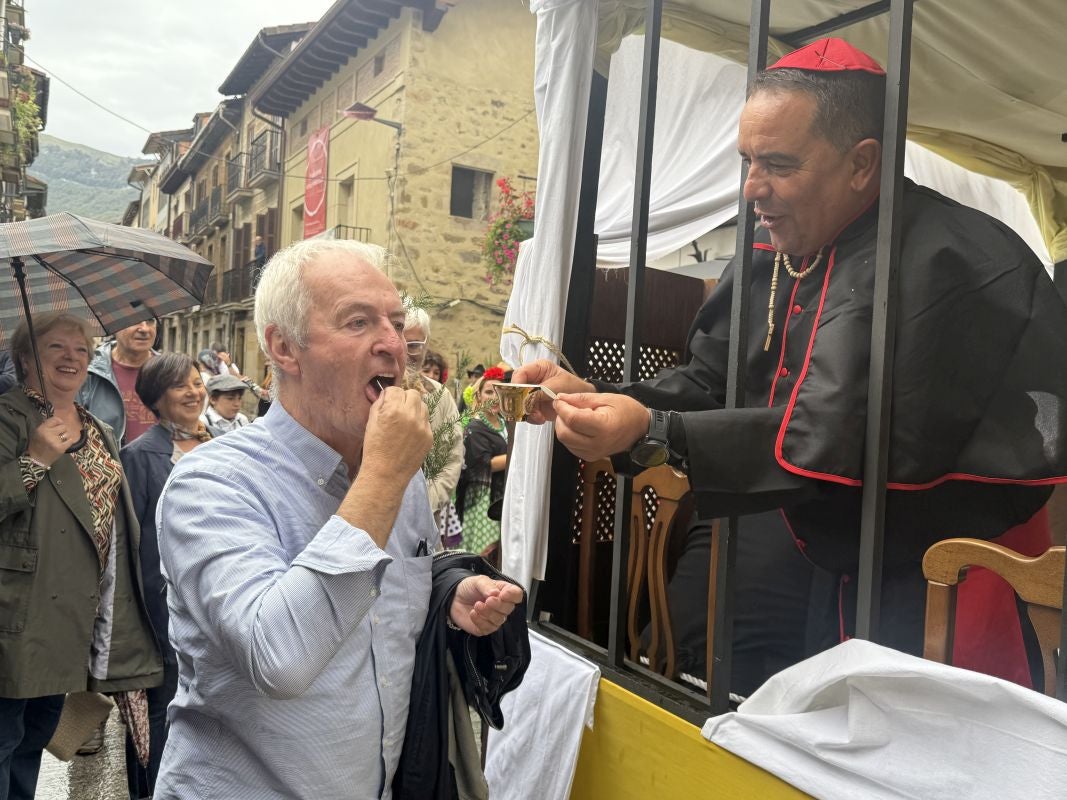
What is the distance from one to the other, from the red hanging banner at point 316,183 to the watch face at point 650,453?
781 inches

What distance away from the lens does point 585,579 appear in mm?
3395

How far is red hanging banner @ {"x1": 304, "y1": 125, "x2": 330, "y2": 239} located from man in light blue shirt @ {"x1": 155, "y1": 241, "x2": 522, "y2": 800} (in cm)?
1970

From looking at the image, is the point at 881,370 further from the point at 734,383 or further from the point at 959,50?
the point at 959,50

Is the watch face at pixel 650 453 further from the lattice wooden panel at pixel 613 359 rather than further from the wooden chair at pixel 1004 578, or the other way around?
the lattice wooden panel at pixel 613 359

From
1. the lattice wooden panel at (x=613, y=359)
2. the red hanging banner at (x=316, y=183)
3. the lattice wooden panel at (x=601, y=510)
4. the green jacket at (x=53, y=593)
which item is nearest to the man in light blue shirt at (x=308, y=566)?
the lattice wooden panel at (x=601, y=510)

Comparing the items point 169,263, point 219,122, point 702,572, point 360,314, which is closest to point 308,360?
point 360,314

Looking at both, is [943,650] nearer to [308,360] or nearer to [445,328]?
[308,360]

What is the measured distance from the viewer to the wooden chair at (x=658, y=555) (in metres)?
2.73

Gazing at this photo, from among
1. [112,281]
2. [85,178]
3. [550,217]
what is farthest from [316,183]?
[85,178]

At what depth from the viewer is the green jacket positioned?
3188 millimetres

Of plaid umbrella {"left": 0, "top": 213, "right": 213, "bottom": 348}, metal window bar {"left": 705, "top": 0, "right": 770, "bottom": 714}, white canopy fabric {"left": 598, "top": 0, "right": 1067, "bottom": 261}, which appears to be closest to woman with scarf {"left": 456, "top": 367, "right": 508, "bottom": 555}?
plaid umbrella {"left": 0, "top": 213, "right": 213, "bottom": 348}

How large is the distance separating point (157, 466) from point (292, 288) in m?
2.60

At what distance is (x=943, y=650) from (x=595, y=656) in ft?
4.09

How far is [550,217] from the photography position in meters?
3.00
